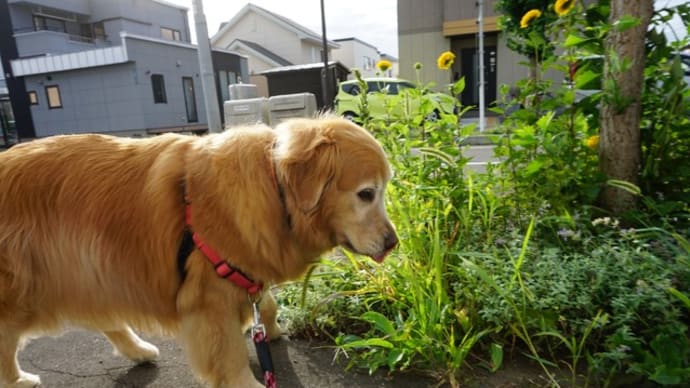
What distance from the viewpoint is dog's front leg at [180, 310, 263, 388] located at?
6.06 ft

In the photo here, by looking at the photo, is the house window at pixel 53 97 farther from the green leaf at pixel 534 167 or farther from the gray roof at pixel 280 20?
the green leaf at pixel 534 167

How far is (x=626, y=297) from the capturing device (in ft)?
5.86

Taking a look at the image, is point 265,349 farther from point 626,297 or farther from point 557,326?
point 626,297

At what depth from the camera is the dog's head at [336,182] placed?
5.81 ft

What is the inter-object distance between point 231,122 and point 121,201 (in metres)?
6.58

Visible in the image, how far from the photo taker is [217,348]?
186 centimetres

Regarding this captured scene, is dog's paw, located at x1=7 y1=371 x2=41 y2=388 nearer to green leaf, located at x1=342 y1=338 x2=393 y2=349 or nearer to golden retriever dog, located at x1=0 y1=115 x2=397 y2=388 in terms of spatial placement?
golden retriever dog, located at x1=0 y1=115 x2=397 y2=388

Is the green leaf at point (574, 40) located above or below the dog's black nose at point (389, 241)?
above

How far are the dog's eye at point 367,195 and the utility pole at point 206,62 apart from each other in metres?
6.65

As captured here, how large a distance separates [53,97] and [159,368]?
85.2 ft

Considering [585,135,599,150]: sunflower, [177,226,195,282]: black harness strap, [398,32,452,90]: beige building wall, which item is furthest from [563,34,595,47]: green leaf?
[398,32,452,90]: beige building wall

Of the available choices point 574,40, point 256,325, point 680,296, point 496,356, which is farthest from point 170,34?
point 680,296

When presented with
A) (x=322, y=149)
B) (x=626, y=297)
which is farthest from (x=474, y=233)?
(x=322, y=149)

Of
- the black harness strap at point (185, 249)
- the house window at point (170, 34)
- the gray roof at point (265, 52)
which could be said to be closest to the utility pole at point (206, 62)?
the black harness strap at point (185, 249)
